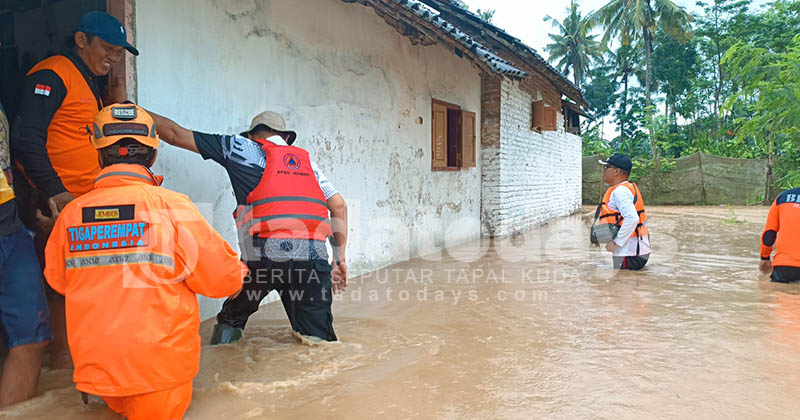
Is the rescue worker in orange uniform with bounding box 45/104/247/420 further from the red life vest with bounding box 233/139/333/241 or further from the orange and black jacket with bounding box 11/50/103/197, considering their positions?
the red life vest with bounding box 233/139/333/241

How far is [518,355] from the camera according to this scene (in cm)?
332

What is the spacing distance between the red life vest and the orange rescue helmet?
36.0 inches

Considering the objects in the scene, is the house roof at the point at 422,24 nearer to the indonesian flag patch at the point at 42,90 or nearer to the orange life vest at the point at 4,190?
the indonesian flag patch at the point at 42,90

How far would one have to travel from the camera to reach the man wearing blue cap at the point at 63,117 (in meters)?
2.45

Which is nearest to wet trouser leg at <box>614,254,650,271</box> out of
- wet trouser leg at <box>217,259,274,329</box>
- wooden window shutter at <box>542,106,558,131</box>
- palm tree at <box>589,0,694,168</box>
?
wet trouser leg at <box>217,259,274,329</box>

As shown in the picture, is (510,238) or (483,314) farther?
(510,238)

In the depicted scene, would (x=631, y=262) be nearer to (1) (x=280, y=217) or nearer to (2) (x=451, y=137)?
(2) (x=451, y=137)

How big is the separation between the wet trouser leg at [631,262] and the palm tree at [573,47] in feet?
90.6

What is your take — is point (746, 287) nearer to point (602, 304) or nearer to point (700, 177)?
point (602, 304)

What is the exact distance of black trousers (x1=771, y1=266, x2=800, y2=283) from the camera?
5.34m

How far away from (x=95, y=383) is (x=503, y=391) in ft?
6.21

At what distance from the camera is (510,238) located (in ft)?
31.0

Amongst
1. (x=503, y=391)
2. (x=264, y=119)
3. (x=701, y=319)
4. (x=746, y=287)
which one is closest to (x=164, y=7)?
(x=264, y=119)

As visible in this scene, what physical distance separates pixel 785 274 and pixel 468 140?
455cm
